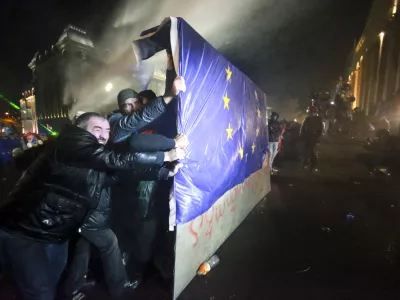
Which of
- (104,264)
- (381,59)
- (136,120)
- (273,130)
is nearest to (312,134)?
(273,130)

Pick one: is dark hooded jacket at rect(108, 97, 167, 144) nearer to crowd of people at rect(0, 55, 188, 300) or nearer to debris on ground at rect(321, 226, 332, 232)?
crowd of people at rect(0, 55, 188, 300)

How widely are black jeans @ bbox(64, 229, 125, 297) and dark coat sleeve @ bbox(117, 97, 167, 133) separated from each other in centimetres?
114

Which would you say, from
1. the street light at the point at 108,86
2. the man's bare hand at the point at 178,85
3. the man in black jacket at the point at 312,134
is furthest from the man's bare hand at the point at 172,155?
the street light at the point at 108,86

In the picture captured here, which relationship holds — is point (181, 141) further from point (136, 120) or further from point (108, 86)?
point (108, 86)

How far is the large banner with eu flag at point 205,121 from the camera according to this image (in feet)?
7.80

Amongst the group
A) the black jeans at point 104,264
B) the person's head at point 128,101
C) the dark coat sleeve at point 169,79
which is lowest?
the black jeans at point 104,264

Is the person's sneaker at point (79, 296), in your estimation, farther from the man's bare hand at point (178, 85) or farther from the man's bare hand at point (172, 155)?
the man's bare hand at point (178, 85)

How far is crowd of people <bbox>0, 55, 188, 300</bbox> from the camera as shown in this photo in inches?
69.8

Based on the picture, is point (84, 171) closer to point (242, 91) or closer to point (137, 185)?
point (137, 185)

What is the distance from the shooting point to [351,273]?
9.83ft

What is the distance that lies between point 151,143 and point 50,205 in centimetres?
98

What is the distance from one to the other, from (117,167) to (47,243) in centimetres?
78

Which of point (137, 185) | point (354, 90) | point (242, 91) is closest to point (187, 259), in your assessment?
point (137, 185)

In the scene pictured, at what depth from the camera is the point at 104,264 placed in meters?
2.52
